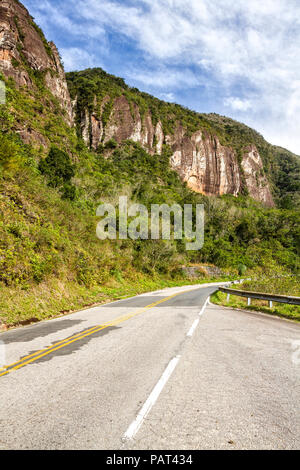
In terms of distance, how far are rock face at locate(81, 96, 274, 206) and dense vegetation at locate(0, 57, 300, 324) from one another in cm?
2233

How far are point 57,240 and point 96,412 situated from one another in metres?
13.7

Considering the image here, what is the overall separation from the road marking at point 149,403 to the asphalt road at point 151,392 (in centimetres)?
1

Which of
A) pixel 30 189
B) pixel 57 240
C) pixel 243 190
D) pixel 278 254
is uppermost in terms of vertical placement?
pixel 243 190

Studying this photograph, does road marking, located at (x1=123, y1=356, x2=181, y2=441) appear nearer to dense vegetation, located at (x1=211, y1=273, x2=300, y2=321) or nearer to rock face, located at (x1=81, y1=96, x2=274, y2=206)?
dense vegetation, located at (x1=211, y1=273, x2=300, y2=321)

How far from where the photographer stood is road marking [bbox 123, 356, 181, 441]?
112 inches

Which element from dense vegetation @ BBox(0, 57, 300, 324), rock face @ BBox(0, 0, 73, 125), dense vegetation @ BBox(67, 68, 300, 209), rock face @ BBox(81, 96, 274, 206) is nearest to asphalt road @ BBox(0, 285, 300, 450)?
dense vegetation @ BBox(0, 57, 300, 324)

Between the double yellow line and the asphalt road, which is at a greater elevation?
the asphalt road

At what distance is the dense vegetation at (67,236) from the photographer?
1211 cm

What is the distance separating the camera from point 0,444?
2750 mm

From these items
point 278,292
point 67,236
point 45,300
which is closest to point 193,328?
point 45,300

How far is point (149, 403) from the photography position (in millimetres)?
3496

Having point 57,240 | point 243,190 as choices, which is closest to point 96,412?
point 57,240

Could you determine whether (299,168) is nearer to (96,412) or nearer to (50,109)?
(50,109)

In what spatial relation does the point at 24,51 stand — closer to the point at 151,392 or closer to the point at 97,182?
the point at 97,182
